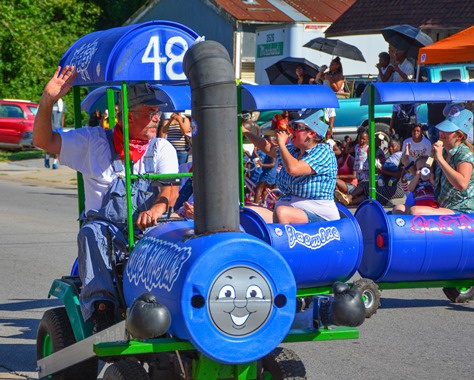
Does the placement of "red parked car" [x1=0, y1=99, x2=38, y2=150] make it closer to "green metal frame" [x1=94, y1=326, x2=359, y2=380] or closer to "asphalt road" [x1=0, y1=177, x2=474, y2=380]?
"asphalt road" [x1=0, y1=177, x2=474, y2=380]

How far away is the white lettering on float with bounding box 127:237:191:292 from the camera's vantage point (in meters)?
4.58

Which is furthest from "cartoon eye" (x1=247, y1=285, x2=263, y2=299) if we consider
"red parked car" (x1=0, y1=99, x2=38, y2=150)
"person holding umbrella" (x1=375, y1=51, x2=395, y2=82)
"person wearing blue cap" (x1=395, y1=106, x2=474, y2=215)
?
"red parked car" (x1=0, y1=99, x2=38, y2=150)

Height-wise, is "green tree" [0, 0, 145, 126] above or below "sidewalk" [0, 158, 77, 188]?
above

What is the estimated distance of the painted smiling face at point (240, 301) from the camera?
4.47m

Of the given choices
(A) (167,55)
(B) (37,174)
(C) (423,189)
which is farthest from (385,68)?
(A) (167,55)

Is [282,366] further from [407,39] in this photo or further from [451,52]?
[407,39]

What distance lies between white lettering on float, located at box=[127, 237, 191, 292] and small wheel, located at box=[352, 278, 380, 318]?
3032 millimetres

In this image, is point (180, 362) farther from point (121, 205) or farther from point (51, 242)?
point (51, 242)

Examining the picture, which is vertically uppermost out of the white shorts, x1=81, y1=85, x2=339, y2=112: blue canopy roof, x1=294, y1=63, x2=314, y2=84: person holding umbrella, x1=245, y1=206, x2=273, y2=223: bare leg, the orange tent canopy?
the orange tent canopy

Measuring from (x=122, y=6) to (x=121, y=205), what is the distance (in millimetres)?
39280

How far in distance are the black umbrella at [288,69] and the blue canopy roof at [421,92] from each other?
38.7 feet

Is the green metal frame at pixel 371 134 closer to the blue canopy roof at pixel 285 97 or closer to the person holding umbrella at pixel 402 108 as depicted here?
the blue canopy roof at pixel 285 97

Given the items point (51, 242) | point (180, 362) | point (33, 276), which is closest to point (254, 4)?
point (51, 242)

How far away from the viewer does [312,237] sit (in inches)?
290
